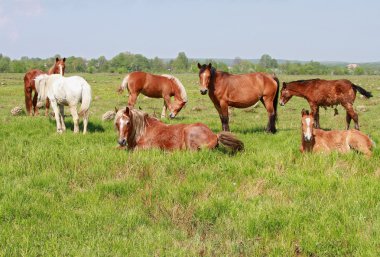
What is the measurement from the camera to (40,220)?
224 inches

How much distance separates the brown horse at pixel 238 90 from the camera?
12.8m

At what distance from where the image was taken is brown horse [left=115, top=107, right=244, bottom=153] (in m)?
8.89

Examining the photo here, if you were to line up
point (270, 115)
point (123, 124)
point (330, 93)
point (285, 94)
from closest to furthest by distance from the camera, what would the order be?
point (123, 124), point (270, 115), point (330, 93), point (285, 94)

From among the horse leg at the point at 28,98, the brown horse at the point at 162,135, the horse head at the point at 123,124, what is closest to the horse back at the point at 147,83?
the horse leg at the point at 28,98

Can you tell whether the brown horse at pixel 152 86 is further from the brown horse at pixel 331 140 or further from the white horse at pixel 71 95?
the brown horse at pixel 331 140

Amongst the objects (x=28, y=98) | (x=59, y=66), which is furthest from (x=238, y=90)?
(x=28, y=98)

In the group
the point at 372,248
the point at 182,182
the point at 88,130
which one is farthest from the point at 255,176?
the point at 88,130

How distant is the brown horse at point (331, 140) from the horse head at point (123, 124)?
166 inches

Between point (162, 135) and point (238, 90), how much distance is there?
178 inches

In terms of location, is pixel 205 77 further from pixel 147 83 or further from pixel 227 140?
pixel 147 83

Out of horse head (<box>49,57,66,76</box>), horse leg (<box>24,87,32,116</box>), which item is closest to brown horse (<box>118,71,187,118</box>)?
horse head (<box>49,57,66,76</box>)

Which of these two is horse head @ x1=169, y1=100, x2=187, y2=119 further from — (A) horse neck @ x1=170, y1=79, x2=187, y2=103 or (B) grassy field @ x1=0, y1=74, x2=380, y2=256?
(B) grassy field @ x1=0, y1=74, x2=380, y2=256

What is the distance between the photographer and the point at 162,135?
9.53 m

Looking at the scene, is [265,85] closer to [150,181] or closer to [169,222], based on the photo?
[150,181]
